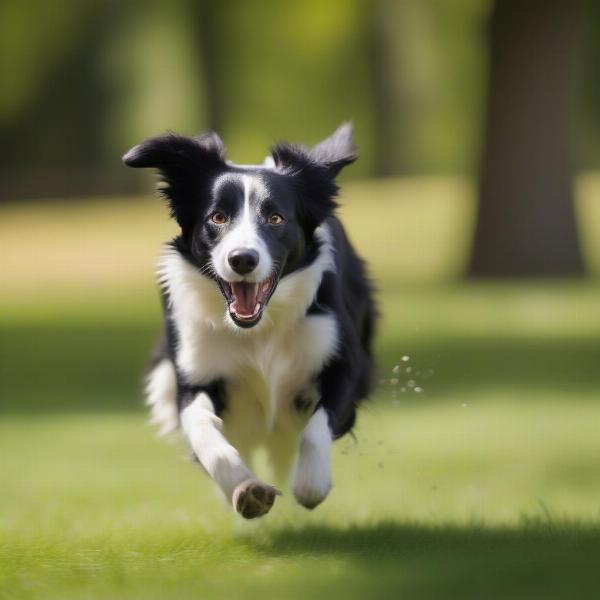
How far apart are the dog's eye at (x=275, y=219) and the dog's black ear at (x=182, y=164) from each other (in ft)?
1.27

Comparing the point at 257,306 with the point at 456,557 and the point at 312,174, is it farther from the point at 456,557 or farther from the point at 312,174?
the point at 456,557

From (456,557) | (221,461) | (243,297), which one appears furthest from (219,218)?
(456,557)

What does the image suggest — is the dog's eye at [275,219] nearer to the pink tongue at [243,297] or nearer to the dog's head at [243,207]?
the dog's head at [243,207]

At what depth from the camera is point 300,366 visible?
6543mm

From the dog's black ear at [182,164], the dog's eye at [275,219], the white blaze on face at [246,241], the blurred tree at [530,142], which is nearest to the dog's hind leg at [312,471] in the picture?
the white blaze on face at [246,241]

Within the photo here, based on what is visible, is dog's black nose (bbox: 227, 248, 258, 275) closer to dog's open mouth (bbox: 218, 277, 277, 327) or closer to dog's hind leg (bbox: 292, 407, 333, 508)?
dog's open mouth (bbox: 218, 277, 277, 327)

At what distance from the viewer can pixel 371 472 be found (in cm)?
852

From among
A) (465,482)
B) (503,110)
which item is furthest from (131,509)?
(503,110)

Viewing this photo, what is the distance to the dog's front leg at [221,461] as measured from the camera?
5.64 m

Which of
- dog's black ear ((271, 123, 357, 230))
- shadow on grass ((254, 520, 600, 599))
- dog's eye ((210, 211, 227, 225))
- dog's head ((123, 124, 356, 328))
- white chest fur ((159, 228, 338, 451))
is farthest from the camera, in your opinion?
dog's black ear ((271, 123, 357, 230))

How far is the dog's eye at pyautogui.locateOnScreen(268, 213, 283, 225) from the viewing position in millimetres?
6245

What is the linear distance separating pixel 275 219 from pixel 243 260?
387 millimetres

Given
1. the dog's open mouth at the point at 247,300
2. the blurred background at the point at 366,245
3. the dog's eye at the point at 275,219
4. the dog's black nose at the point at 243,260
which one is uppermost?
the dog's eye at the point at 275,219

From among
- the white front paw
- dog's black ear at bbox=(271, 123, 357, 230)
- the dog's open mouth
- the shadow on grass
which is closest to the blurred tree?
dog's black ear at bbox=(271, 123, 357, 230)
